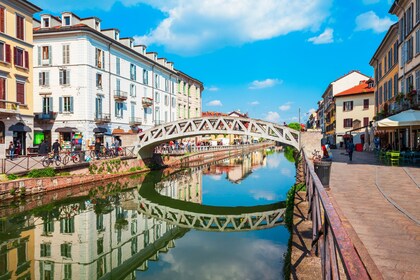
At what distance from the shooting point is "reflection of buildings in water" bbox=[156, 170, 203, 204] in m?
20.5

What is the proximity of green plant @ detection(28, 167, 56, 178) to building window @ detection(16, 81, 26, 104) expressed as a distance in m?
8.96

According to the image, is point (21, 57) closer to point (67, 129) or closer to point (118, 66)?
point (67, 129)

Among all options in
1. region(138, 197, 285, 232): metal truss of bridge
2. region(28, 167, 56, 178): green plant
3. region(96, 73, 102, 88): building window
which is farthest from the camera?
region(96, 73, 102, 88): building window

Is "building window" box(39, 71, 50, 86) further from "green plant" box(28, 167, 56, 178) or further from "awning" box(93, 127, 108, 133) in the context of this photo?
"green plant" box(28, 167, 56, 178)

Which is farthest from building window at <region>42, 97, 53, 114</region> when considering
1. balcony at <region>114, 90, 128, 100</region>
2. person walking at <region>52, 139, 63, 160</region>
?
person walking at <region>52, 139, 63, 160</region>

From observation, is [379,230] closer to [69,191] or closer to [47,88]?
[69,191]

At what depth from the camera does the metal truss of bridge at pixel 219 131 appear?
2391 cm

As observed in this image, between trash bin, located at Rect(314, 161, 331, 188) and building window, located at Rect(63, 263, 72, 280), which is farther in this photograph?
trash bin, located at Rect(314, 161, 331, 188)

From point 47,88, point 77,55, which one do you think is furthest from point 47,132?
point 77,55

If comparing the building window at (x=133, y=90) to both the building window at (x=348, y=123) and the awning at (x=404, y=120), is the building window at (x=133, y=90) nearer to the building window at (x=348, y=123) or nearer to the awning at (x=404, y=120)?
the building window at (x=348, y=123)

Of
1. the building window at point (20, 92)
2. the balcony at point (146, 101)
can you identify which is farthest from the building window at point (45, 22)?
the balcony at point (146, 101)

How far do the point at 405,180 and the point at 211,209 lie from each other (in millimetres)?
9237

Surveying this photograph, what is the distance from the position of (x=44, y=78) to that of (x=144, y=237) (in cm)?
2636

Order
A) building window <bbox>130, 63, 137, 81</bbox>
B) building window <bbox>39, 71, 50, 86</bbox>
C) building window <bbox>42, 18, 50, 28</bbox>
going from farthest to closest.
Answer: building window <bbox>130, 63, 137, 81</bbox> < building window <bbox>42, 18, 50, 28</bbox> < building window <bbox>39, 71, 50, 86</bbox>
